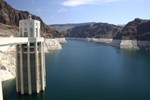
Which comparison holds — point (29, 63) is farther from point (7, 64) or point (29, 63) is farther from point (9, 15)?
point (9, 15)

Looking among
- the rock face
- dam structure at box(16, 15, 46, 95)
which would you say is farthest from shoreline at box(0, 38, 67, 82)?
the rock face

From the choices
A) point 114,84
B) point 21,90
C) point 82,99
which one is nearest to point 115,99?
point 82,99

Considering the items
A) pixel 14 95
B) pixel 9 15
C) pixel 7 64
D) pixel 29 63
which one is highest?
pixel 9 15

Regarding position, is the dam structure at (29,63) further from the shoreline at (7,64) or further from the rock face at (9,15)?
the rock face at (9,15)

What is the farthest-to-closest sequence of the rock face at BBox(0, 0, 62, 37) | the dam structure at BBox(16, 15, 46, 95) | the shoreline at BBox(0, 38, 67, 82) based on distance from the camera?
the rock face at BBox(0, 0, 62, 37)
the shoreline at BBox(0, 38, 67, 82)
the dam structure at BBox(16, 15, 46, 95)

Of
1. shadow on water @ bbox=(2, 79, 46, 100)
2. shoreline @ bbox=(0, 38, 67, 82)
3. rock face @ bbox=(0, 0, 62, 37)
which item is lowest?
shadow on water @ bbox=(2, 79, 46, 100)

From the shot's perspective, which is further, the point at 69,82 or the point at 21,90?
the point at 69,82

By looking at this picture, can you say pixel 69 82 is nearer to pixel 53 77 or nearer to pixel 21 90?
pixel 53 77

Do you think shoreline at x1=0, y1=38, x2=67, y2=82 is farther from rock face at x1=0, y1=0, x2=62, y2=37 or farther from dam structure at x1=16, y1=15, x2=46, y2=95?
rock face at x1=0, y1=0, x2=62, y2=37

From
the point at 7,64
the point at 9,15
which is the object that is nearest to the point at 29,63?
the point at 7,64
